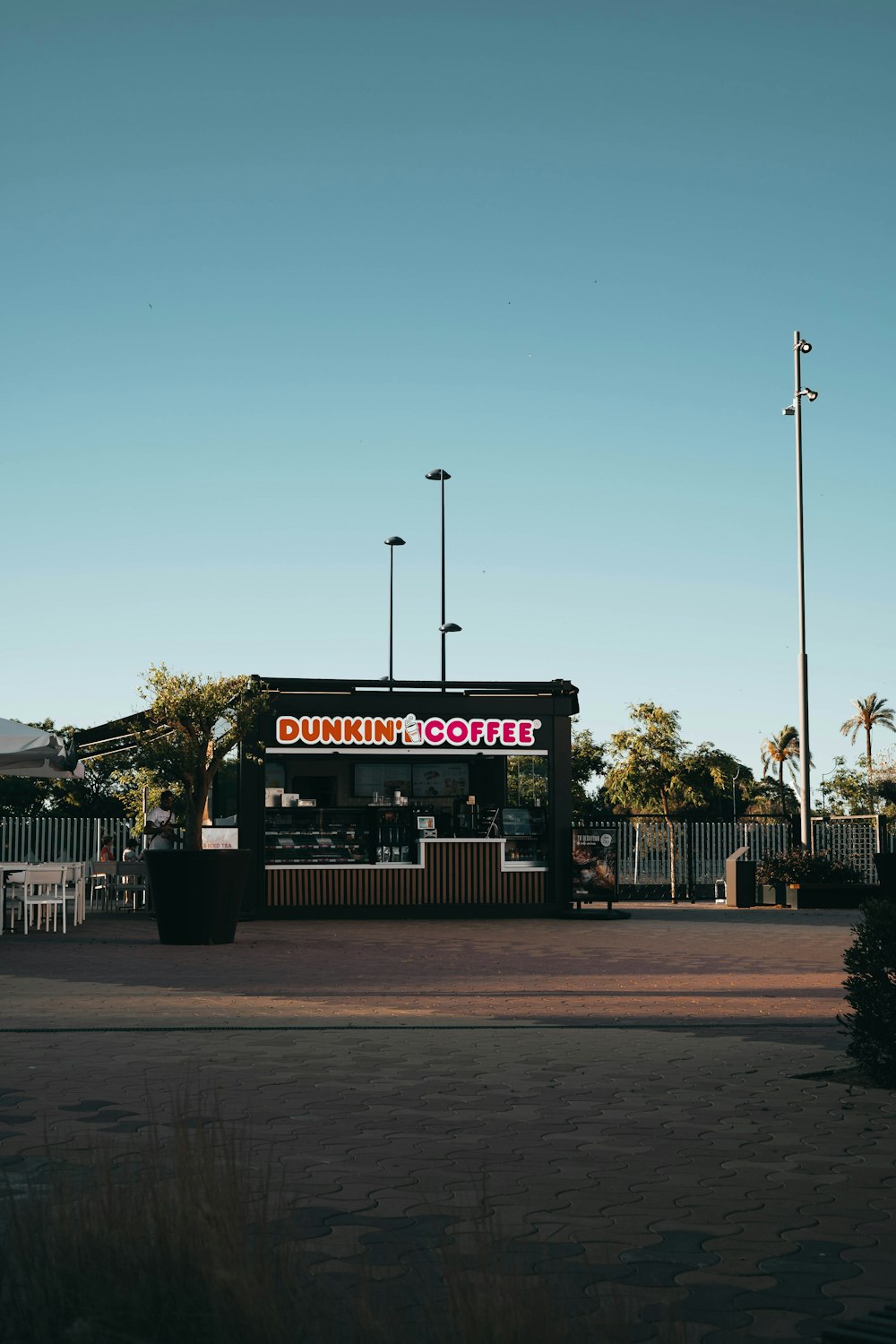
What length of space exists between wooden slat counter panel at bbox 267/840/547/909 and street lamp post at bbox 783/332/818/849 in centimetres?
997

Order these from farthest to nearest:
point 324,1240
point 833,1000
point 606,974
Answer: point 606,974 < point 833,1000 < point 324,1240

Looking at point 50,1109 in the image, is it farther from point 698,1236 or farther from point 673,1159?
point 698,1236

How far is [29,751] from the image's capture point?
1658 centimetres

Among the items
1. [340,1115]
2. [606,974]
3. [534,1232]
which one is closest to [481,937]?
[606,974]

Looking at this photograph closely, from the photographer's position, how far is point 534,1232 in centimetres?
441

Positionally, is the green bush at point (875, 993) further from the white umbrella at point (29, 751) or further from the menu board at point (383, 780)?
the menu board at point (383, 780)

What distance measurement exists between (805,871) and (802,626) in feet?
21.8

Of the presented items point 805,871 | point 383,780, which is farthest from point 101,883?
point 805,871

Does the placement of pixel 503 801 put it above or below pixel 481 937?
above

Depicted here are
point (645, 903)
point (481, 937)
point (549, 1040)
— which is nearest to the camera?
point (549, 1040)

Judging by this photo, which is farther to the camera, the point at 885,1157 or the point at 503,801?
the point at 503,801

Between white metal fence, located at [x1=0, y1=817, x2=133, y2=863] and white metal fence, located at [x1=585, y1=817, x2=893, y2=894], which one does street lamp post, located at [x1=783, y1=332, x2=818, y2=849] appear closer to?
white metal fence, located at [x1=585, y1=817, x2=893, y2=894]

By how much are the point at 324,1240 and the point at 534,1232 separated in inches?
25.5

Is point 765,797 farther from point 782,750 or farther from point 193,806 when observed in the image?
point 193,806
